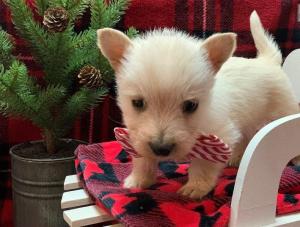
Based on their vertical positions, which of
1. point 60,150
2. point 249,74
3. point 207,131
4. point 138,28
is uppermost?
point 138,28

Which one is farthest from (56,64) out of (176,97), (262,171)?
(262,171)

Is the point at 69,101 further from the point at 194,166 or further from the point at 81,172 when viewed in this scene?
the point at 194,166

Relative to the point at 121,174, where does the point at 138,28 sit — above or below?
above

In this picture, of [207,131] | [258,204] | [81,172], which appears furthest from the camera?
[81,172]

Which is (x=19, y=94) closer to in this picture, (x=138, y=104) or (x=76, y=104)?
(x=76, y=104)

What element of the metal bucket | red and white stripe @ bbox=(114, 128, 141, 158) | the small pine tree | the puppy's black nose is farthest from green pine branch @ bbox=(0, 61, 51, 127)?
the puppy's black nose

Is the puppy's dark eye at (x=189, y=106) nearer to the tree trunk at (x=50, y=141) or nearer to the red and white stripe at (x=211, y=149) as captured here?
the red and white stripe at (x=211, y=149)

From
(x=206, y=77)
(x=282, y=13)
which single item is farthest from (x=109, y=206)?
(x=282, y=13)
